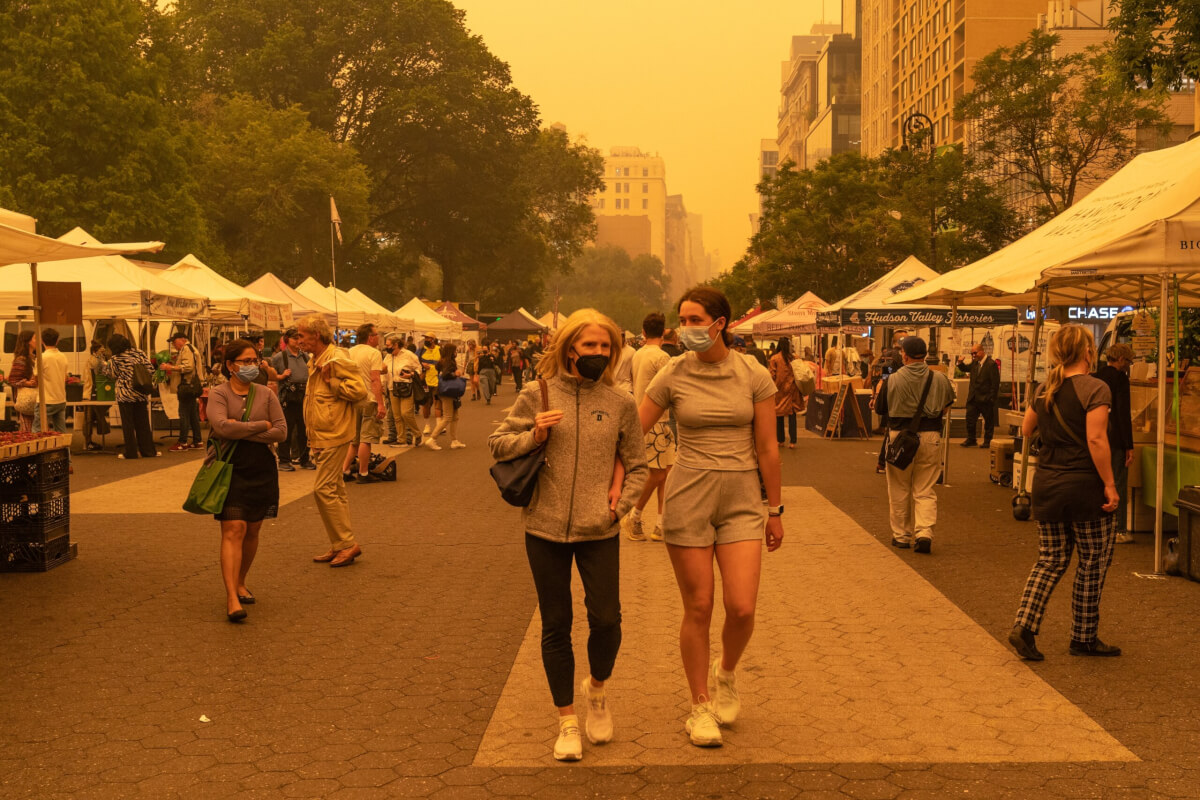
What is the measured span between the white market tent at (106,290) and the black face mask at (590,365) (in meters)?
14.6

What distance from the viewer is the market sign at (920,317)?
757 inches

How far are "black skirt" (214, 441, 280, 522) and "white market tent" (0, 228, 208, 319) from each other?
36.8 feet

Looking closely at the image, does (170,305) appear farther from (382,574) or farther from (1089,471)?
(1089,471)

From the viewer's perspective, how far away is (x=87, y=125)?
115ft

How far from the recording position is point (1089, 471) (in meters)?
6.20

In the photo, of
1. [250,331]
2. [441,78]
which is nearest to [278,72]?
[441,78]

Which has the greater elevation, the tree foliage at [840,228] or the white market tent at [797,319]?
the tree foliage at [840,228]

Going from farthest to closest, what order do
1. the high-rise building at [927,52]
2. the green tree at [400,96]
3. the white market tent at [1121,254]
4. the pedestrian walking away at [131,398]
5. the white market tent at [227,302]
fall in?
the high-rise building at [927,52] < the green tree at [400,96] < the white market tent at [227,302] < the pedestrian walking away at [131,398] < the white market tent at [1121,254]

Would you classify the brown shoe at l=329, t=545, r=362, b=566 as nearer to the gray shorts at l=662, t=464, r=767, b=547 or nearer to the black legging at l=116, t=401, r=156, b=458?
the gray shorts at l=662, t=464, r=767, b=547

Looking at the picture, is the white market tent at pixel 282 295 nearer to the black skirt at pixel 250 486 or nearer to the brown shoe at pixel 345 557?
the brown shoe at pixel 345 557

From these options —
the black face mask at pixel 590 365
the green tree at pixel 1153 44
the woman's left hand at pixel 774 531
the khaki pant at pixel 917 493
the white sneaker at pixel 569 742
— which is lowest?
the white sneaker at pixel 569 742

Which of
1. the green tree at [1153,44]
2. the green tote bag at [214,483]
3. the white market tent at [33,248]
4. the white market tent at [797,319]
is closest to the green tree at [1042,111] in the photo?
the white market tent at [797,319]

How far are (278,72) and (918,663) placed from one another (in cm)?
5153

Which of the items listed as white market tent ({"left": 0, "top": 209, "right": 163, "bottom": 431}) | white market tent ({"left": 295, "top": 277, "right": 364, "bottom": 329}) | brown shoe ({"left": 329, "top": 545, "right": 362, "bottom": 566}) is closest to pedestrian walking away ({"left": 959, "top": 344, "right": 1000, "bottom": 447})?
brown shoe ({"left": 329, "top": 545, "right": 362, "bottom": 566})
